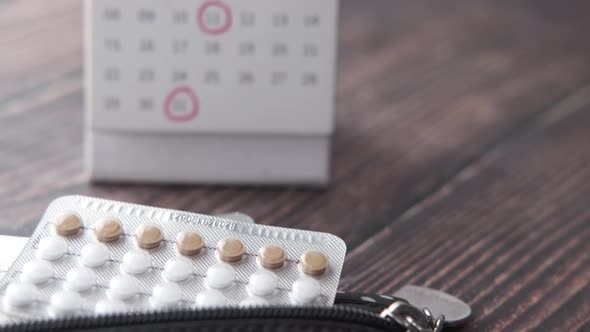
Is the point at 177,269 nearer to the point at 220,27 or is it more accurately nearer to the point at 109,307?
the point at 109,307

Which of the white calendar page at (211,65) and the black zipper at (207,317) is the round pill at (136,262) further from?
the white calendar page at (211,65)

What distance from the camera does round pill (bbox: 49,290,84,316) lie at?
0.33m

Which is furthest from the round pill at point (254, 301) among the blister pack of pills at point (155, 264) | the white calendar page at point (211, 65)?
the white calendar page at point (211, 65)

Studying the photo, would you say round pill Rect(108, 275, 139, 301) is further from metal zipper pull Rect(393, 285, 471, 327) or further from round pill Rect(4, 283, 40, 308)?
metal zipper pull Rect(393, 285, 471, 327)

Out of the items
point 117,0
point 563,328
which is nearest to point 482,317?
point 563,328

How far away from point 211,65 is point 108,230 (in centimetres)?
16

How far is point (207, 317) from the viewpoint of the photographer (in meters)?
0.32

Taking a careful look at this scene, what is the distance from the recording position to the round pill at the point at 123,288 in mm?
336

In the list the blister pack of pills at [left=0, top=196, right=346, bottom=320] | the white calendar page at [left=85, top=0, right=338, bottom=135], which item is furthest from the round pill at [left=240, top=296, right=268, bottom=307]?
the white calendar page at [left=85, top=0, right=338, bottom=135]

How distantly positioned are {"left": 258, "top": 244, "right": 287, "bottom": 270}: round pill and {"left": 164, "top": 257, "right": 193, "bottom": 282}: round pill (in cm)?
3

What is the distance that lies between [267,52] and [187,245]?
0.17m

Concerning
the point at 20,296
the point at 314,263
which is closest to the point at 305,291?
the point at 314,263

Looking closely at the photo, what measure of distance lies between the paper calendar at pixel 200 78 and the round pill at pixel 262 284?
0.16 meters

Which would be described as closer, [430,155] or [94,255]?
[94,255]
